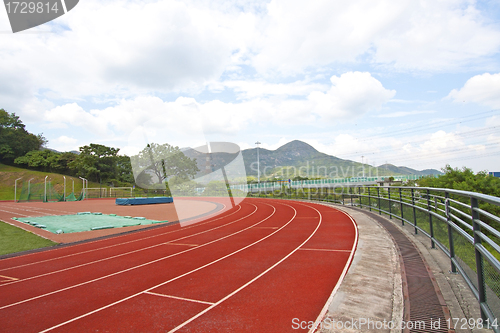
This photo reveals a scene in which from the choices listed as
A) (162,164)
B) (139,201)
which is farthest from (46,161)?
(139,201)

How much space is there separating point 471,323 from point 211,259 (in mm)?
5656

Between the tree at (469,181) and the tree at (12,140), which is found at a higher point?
the tree at (12,140)

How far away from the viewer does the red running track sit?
415 centimetres

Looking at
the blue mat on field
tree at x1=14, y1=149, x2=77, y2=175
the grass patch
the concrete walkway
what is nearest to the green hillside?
tree at x1=14, y1=149, x2=77, y2=175

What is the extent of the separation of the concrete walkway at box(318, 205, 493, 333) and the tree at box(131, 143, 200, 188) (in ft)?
102

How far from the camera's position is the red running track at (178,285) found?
13.6 feet

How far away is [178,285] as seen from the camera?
221 inches

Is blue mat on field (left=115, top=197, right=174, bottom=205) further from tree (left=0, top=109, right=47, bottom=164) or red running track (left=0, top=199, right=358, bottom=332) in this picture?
tree (left=0, top=109, right=47, bottom=164)

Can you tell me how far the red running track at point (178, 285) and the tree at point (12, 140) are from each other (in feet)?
286

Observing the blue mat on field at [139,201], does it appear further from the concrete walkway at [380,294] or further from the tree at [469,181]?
the concrete walkway at [380,294]

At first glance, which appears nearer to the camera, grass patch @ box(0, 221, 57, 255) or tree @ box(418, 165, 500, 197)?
grass patch @ box(0, 221, 57, 255)

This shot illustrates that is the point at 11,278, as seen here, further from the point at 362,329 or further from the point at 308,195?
the point at 308,195

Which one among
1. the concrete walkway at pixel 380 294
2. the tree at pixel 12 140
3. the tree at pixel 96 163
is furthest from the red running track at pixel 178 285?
the tree at pixel 12 140

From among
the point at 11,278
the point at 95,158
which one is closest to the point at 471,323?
the point at 11,278
